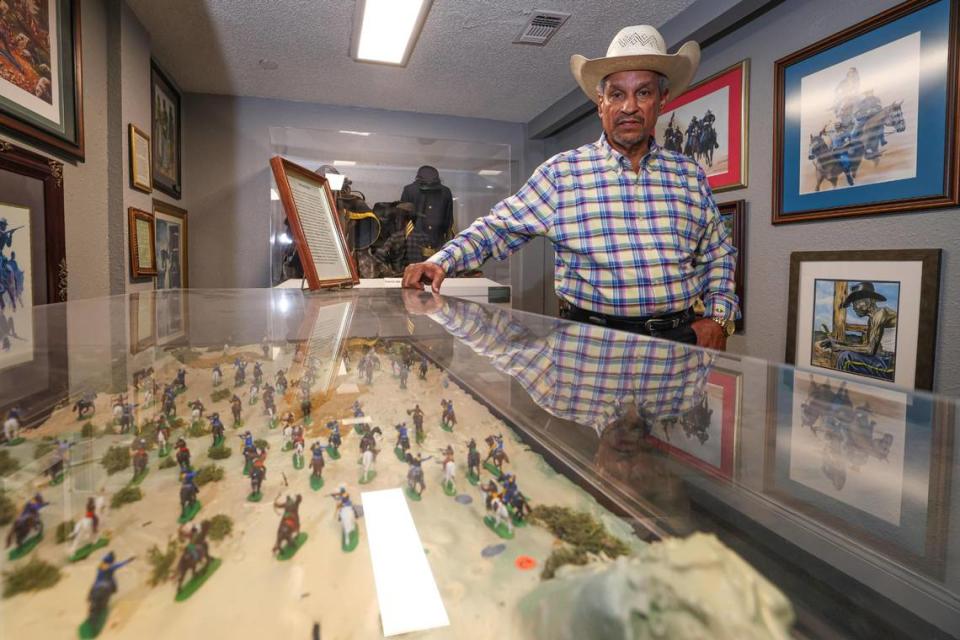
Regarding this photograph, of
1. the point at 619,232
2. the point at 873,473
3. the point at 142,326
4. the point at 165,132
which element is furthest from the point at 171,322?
the point at 165,132

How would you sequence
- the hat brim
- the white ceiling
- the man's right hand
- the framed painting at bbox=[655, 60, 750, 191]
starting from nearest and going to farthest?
the man's right hand → the hat brim → the framed painting at bbox=[655, 60, 750, 191] → the white ceiling

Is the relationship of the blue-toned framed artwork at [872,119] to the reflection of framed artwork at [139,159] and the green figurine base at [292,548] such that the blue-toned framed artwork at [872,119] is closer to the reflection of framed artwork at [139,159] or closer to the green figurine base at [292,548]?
the green figurine base at [292,548]

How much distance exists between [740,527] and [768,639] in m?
0.09

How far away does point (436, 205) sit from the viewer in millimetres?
4297

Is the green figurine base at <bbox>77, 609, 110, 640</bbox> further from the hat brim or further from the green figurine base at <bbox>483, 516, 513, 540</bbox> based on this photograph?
the hat brim

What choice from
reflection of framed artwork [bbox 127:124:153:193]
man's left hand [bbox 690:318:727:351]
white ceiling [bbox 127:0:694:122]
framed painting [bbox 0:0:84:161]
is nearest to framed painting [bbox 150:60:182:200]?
white ceiling [bbox 127:0:694:122]

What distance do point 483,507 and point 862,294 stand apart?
7.69 ft

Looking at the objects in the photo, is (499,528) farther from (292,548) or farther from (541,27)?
(541,27)

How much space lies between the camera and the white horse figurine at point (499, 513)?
9.2 inches

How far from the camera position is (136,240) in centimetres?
280

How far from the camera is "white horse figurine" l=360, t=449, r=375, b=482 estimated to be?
0.28m

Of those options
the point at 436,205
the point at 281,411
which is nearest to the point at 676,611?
the point at 281,411

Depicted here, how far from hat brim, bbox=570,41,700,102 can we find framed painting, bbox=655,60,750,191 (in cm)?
88

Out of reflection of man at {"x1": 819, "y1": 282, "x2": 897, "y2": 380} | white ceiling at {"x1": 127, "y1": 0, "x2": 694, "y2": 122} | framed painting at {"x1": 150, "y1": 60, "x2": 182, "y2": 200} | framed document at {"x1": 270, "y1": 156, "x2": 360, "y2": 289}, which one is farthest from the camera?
framed painting at {"x1": 150, "y1": 60, "x2": 182, "y2": 200}
